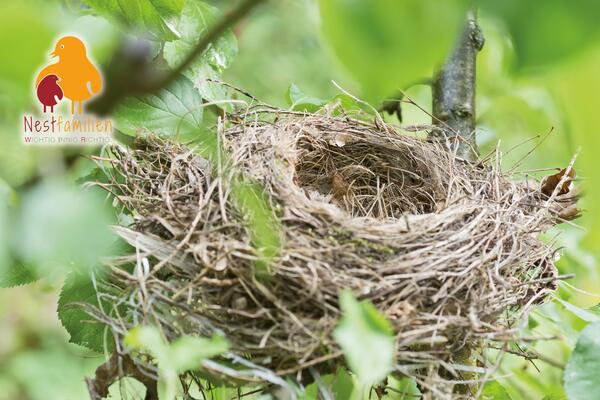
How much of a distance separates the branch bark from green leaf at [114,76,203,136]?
52 centimetres

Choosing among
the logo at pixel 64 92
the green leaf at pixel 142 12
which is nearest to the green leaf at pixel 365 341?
the logo at pixel 64 92

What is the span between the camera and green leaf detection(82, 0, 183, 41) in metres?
0.92

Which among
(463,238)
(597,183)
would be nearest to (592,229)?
(597,183)

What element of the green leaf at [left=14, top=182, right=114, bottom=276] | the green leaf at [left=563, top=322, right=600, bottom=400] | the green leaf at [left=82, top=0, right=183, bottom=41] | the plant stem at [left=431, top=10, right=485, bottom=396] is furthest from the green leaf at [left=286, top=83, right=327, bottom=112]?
the green leaf at [left=14, top=182, right=114, bottom=276]

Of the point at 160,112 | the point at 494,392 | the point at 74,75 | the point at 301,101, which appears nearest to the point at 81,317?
the point at 160,112

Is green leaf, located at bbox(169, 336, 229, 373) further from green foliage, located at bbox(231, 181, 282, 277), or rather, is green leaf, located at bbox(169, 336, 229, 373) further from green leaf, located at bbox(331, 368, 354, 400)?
green leaf, located at bbox(331, 368, 354, 400)

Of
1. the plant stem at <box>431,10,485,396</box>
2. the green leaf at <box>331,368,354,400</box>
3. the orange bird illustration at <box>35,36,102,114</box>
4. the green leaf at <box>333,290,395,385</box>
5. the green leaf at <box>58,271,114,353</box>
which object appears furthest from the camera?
the plant stem at <box>431,10,485,396</box>

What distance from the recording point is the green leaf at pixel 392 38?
12.0 inches

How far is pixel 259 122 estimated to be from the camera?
1.33m

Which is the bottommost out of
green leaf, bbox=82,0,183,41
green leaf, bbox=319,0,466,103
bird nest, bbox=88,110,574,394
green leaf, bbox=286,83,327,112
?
green leaf, bbox=319,0,466,103

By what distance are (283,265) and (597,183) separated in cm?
62

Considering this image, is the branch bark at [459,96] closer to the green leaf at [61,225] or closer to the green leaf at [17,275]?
the green leaf at [17,275]

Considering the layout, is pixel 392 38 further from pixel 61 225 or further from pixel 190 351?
pixel 190 351

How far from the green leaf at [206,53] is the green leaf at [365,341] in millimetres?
733
